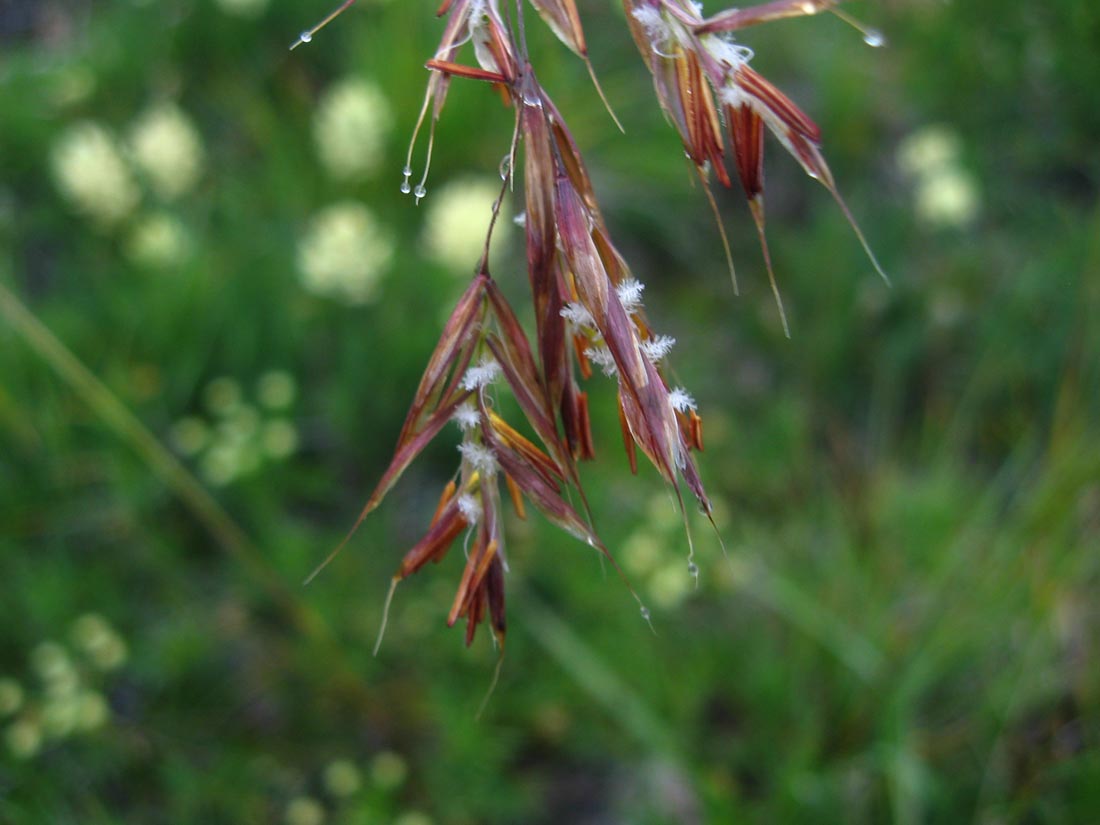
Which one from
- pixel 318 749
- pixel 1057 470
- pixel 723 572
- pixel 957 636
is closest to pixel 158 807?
pixel 318 749

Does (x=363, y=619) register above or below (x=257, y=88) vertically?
below

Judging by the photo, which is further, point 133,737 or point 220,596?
point 220,596

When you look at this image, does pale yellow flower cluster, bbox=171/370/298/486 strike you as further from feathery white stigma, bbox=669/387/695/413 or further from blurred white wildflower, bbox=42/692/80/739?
feathery white stigma, bbox=669/387/695/413

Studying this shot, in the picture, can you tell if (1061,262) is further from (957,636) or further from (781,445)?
(957,636)

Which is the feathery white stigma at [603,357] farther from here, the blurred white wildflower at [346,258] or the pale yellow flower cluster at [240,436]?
the blurred white wildflower at [346,258]

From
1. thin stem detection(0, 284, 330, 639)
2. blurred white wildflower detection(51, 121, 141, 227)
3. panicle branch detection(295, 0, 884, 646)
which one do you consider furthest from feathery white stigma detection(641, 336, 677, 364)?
blurred white wildflower detection(51, 121, 141, 227)

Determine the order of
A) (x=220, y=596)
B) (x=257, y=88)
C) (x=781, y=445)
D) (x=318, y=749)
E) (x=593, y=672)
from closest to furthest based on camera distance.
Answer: (x=593, y=672), (x=318, y=749), (x=220, y=596), (x=781, y=445), (x=257, y=88)
